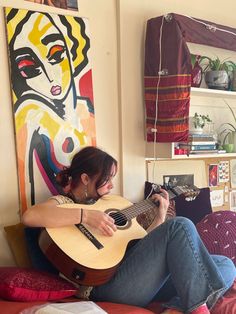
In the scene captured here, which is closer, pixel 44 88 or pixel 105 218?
pixel 105 218

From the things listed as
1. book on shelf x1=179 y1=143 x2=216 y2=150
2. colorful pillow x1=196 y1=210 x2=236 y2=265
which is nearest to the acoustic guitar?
colorful pillow x1=196 y1=210 x2=236 y2=265

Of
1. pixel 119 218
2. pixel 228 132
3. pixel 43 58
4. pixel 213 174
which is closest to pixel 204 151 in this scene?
pixel 213 174

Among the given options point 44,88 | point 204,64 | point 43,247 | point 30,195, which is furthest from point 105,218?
point 204,64

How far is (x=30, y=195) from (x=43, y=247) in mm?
374

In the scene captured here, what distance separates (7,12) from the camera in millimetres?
1695

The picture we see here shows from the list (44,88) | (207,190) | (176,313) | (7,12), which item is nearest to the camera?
(176,313)

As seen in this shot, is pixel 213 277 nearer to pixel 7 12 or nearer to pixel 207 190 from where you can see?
pixel 207 190

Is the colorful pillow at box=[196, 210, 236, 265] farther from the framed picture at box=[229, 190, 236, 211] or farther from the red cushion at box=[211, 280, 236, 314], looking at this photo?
the framed picture at box=[229, 190, 236, 211]

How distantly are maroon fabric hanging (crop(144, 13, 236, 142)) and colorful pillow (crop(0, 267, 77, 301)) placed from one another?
100 cm

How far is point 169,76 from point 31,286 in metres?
1.28

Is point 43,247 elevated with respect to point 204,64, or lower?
lower

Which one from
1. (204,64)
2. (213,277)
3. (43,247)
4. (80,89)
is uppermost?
(204,64)

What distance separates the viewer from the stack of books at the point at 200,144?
2.15 m

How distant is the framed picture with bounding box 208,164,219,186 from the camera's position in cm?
246
